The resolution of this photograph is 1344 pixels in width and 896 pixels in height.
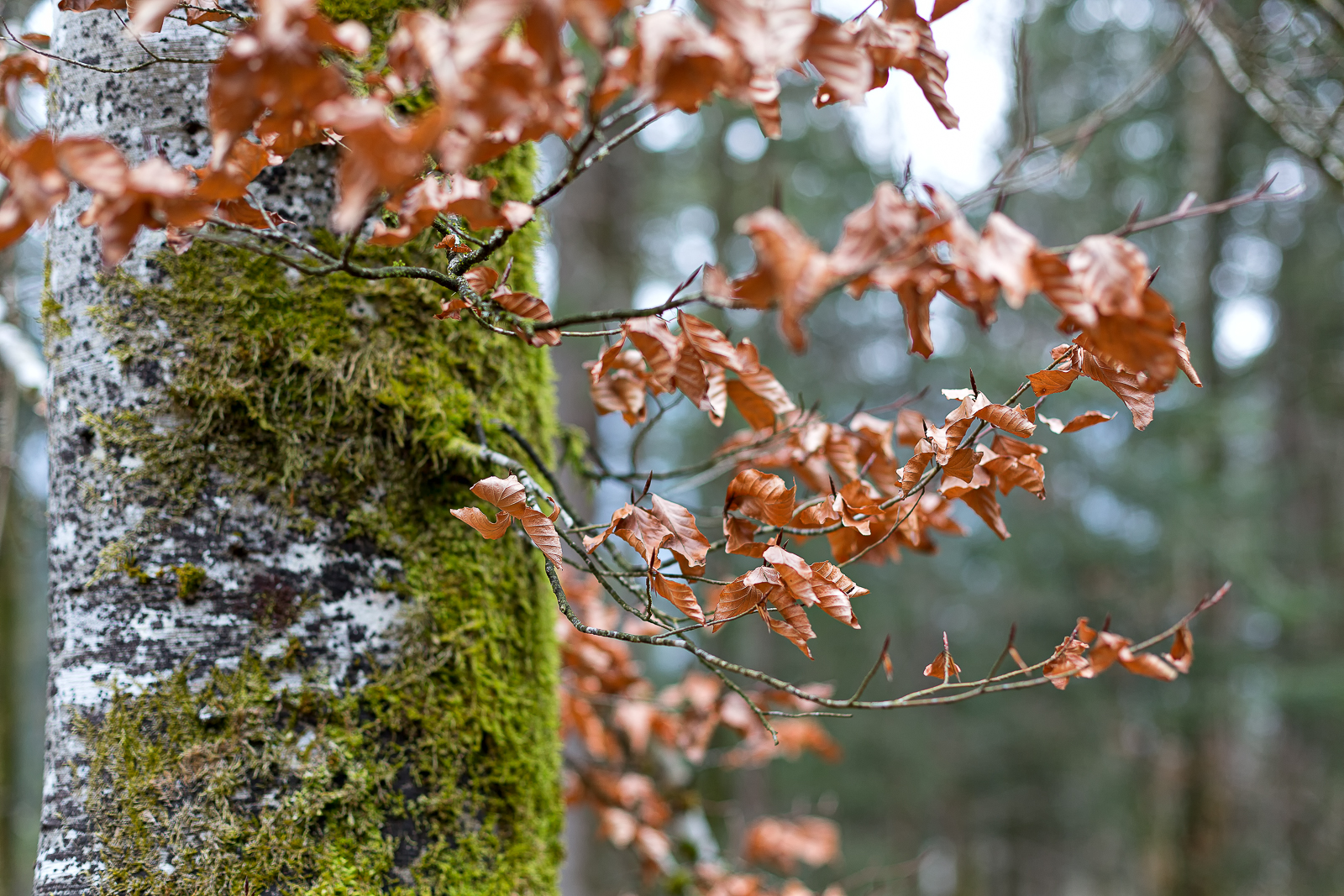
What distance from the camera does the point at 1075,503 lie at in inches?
317

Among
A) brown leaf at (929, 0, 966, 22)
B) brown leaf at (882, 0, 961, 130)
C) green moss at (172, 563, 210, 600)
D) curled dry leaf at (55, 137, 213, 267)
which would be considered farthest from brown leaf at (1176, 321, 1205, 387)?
green moss at (172, 563, 210, 600)

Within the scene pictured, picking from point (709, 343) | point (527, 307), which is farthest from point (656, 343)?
point (527, 307)

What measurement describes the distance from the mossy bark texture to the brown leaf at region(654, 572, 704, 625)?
447 millimetres

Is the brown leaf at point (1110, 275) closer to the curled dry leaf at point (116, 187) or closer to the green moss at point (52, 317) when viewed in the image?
the curled dry leaf at point (116, 187)

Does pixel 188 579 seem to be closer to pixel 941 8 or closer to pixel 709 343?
pixel 709 343

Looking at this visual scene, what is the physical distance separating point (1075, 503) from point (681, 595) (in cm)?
826

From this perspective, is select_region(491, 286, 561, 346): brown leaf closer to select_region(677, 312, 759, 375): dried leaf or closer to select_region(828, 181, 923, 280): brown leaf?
select_region(677, 312, 759, 375): dried leaf

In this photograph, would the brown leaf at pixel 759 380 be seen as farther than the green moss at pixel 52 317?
No

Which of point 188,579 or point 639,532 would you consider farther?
point 188,579

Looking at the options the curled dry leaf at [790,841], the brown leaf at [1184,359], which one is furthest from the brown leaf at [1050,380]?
the curled dry leaf at [790,841]

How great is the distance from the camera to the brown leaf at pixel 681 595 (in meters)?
0.97

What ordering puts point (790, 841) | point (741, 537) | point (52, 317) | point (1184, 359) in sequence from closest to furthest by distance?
1. point (1184, 359)
2. point (741, 537)
3. point (52, 317)
4. point (790, 841)

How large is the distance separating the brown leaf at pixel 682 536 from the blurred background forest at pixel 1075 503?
117 inches

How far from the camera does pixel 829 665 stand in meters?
9.07
